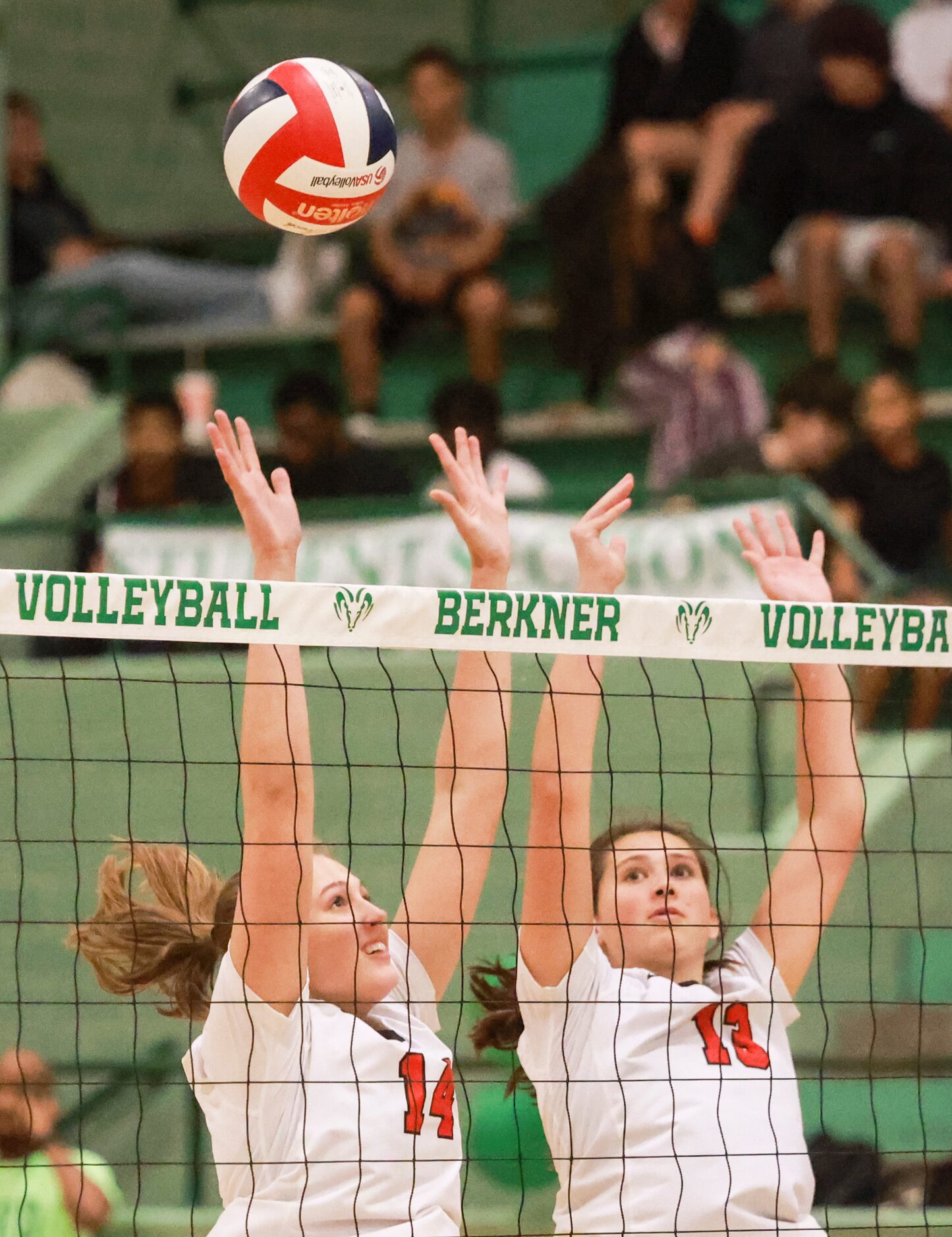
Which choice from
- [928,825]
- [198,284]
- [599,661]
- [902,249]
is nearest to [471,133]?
[198,284]

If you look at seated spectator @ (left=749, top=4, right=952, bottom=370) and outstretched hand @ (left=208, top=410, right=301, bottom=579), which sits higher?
seated spectator @ (left=749, top=4, right=952, bottom=370)

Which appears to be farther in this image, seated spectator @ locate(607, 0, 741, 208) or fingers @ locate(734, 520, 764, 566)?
seated spectator @ locate(607, 0, 741, 208)

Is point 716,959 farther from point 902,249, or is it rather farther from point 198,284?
point 198,284

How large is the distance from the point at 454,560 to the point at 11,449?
3.28 m

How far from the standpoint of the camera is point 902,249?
9.00 meters

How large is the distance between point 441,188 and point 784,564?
6.27 m

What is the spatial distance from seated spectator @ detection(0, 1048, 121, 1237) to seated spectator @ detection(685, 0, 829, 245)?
5435 millimetres

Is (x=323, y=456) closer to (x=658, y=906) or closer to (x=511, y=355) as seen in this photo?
(x=511, y=355)

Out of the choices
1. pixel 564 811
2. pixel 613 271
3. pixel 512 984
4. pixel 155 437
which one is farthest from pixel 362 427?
pixel 564 811

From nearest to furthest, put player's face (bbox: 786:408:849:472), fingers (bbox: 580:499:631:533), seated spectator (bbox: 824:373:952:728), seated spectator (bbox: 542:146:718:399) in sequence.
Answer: fingers (bbox: 580:499:631:533)
seated spectator (bbox: 824:373:952:728)
player's face (bbox: 786:408:849:472)
seated spectator (bbox: 542:146:718:399)

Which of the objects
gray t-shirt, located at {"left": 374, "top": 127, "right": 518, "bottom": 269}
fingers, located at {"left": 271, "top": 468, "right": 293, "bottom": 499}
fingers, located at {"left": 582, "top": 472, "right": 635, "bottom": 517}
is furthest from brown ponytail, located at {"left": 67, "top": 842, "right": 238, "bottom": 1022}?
gray t-shirt, located at {"left": 374, "top": 127, "right": 518, "bottom": 269}

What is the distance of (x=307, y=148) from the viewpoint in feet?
16.7

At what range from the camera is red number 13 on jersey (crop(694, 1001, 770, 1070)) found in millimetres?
4020

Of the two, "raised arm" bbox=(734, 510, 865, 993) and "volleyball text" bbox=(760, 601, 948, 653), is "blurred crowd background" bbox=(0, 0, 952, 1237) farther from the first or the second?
"volleyball text" bbox=(760, 601, 948, 653)
